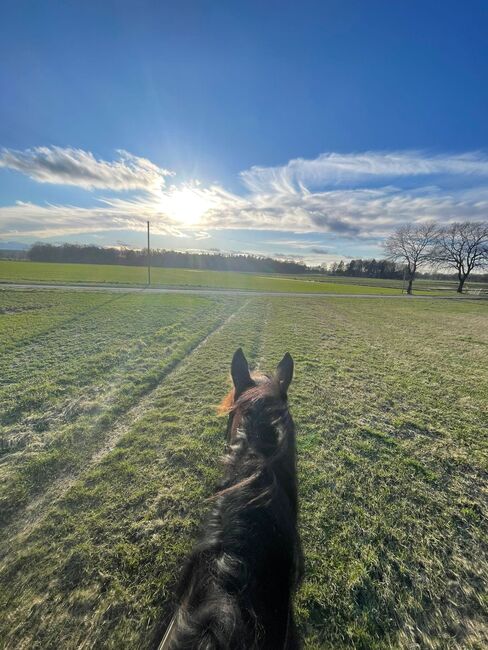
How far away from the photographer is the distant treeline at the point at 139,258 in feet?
305

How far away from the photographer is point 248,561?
1199mm

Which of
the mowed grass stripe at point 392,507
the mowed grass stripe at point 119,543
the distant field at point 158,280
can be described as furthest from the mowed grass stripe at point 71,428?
the distant field at point 158,280

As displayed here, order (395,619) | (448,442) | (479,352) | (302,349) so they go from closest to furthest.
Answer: (395,619), (448,442), (302,349), (479,352)

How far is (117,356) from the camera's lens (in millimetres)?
7691

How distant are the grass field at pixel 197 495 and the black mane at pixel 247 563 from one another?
3.75 feet

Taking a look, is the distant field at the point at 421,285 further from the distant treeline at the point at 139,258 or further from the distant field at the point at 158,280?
the distant treeline at the point at 139,258

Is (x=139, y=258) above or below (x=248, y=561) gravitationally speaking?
above

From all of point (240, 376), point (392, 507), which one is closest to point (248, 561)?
point (240, 376)

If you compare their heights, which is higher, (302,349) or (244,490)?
(244,490)

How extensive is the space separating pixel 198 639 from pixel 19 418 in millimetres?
5252

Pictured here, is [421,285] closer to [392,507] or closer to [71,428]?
[392,507]

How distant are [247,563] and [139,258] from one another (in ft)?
342

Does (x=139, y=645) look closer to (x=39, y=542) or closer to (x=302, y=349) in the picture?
(x=39, y=542)

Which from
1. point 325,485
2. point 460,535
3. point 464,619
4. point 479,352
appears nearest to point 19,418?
point 325,485
